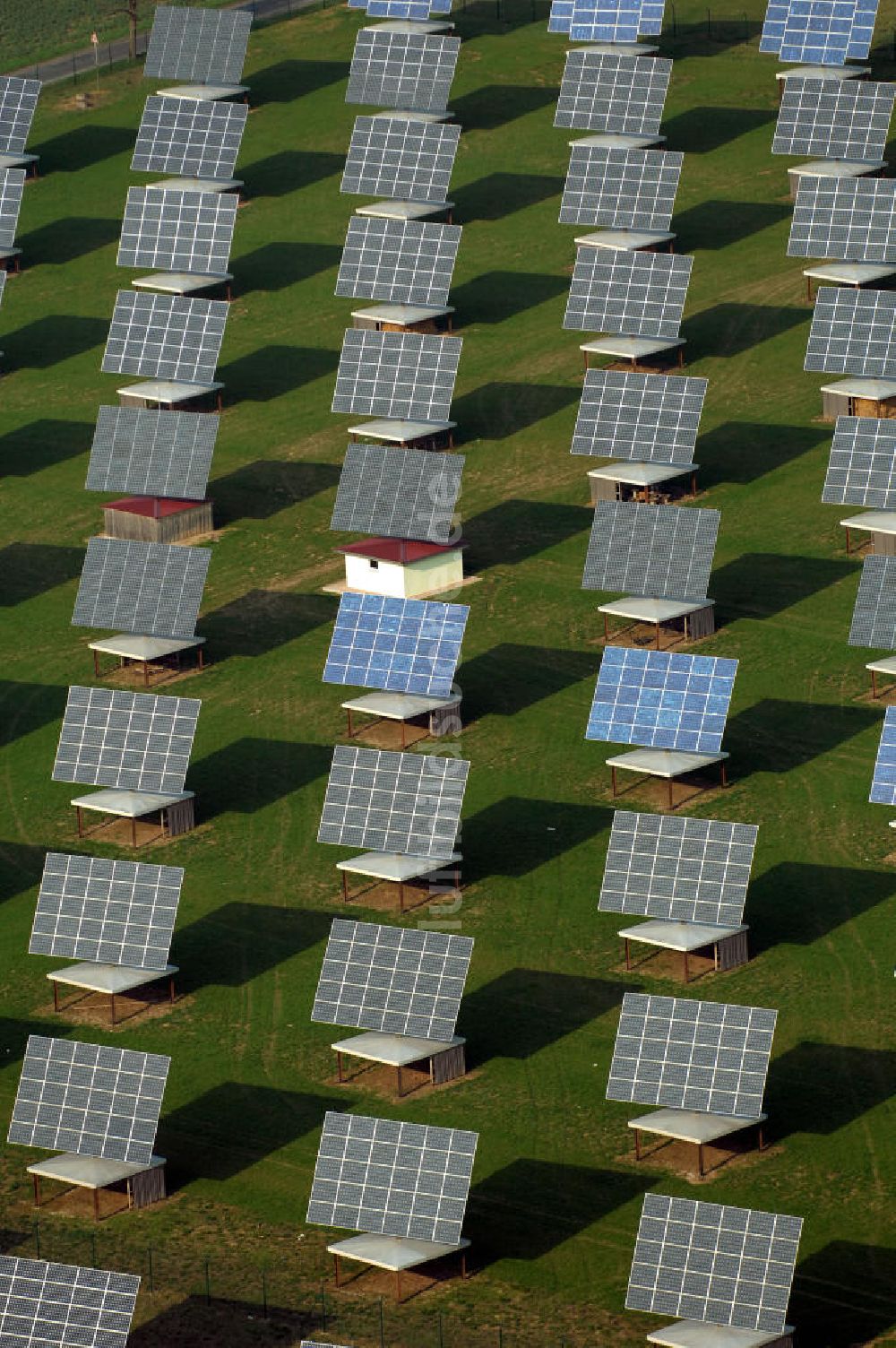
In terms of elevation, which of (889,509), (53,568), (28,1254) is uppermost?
(889,509)

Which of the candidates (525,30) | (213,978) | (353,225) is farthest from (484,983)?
(525,30)

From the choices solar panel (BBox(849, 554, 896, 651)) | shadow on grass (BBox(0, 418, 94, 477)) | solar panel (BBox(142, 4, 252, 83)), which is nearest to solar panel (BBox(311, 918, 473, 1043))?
solar panel (BBox(849, 554, 896, 651))

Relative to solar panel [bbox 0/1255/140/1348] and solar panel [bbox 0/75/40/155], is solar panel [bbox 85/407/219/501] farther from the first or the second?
solar panel [bbox 0/1255/140/1348]

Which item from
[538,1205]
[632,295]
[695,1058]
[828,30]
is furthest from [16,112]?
[538,1205]

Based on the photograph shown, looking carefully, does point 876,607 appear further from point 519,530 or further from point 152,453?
point 152,453

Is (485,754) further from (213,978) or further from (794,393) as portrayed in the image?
(794,393)
